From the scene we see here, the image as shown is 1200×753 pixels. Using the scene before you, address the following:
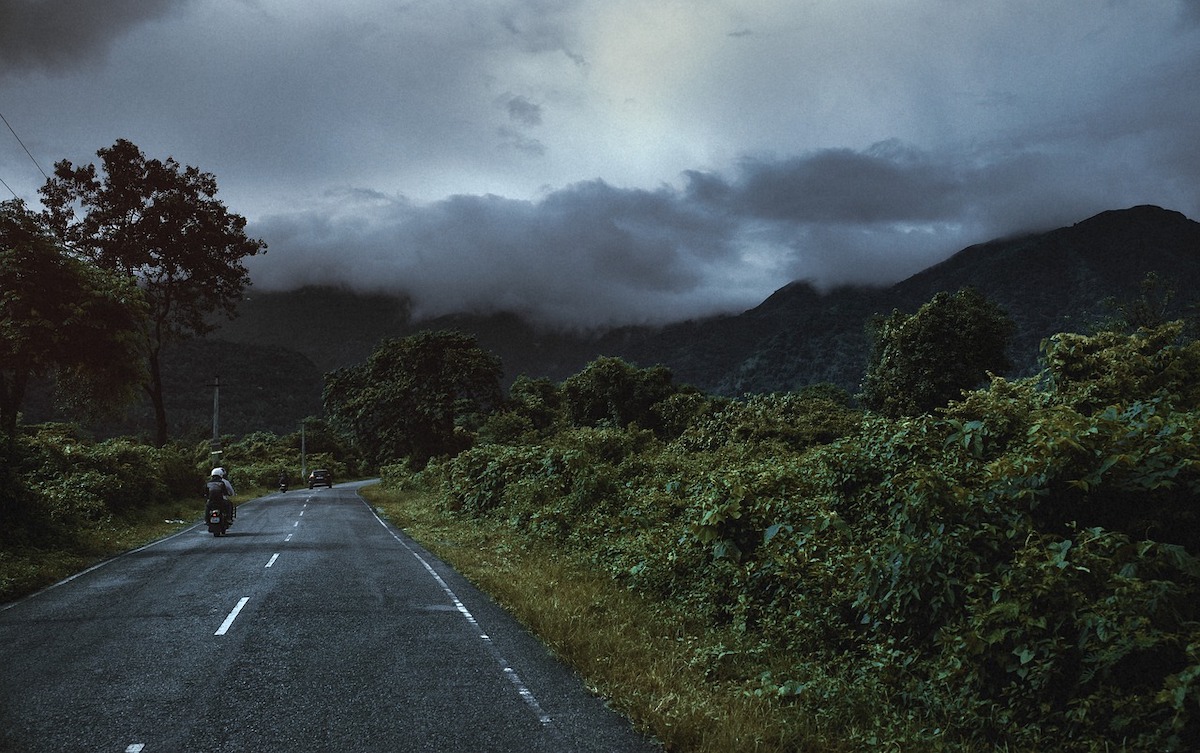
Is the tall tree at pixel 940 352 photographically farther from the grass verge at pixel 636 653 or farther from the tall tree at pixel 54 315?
the tall tree at pixel 54 315

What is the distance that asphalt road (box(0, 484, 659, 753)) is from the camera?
18.2 feet

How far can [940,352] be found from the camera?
46.3 metres

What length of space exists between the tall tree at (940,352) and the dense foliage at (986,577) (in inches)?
1437

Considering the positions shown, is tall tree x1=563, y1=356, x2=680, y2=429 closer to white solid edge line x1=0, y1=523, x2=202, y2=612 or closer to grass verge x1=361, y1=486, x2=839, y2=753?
white solid edge line x1=0, y1=523, x2=202, y2=612

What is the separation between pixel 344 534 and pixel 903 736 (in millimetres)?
19970

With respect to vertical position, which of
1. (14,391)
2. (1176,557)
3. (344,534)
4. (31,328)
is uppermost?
(31,328)

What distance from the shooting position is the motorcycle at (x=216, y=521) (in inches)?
830

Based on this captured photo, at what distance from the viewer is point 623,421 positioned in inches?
2576

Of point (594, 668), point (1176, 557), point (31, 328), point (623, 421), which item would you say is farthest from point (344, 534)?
point (623, 421)

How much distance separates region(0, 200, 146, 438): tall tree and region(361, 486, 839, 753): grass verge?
1228 cm

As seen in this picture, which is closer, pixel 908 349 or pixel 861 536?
pixel 861 536

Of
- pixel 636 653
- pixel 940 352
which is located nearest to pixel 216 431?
pixel 636 653

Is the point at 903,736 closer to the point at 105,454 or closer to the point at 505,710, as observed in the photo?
the point at 505,710

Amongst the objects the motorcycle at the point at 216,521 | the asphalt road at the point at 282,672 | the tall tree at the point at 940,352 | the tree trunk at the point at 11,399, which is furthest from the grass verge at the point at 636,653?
the tall tree at the point at 940,352
